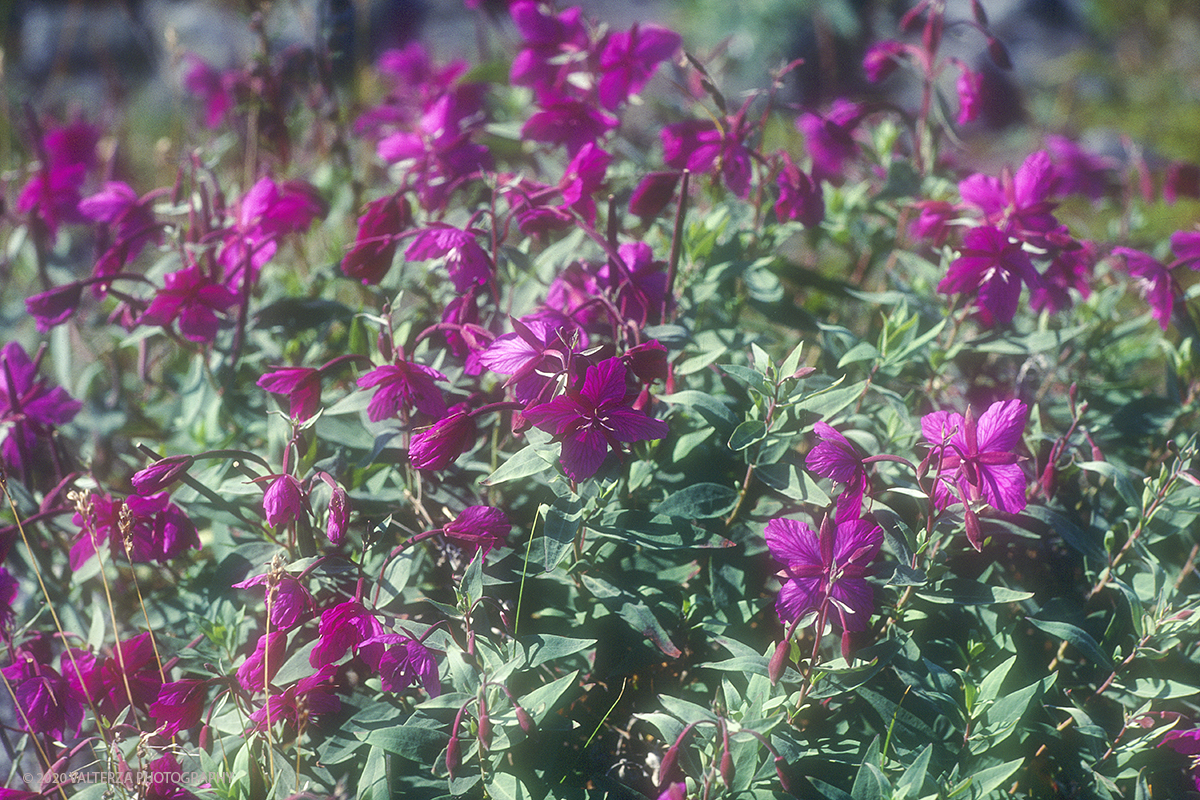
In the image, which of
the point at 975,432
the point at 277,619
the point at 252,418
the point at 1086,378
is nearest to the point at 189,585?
the point at 252,418

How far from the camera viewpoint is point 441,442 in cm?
117

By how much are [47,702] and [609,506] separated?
0.89 metres

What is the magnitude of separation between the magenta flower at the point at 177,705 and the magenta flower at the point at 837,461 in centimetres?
92

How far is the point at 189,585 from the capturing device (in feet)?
5.20

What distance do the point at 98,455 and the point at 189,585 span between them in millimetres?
680

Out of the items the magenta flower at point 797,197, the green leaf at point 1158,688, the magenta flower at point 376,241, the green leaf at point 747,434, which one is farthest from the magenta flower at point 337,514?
Result: the green leaf at point 1158,688

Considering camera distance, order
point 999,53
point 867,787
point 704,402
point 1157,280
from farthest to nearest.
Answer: point 999,53 → point 1157,280 → point 704,402 → point 867,787

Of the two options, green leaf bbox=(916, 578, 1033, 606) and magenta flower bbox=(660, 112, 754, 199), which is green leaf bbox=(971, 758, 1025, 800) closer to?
green leaf bbox=(916, 578, 1033, 606)

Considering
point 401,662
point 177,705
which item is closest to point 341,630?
point 401,662

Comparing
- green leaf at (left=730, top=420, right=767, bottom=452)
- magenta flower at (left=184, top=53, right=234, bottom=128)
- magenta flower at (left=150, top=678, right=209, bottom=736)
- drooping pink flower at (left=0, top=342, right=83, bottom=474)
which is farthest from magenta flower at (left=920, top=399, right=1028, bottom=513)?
magenta flower at (left=184, top=53, right=234, bottom=128)

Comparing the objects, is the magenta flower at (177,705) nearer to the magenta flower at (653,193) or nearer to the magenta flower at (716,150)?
the magenta flower at (653,193)

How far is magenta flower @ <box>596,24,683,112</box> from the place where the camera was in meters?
1.71

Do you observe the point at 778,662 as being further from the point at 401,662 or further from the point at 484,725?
the point at 401,662

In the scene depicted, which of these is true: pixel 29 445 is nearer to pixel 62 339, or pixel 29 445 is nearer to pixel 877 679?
pixel 62 339
